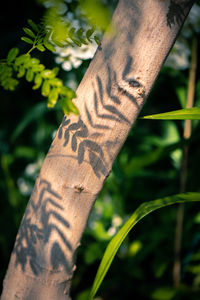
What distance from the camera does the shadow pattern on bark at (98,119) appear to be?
0.40 metres

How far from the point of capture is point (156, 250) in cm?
120

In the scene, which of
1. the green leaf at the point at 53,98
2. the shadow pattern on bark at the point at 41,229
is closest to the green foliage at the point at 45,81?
the green leaf at the point at 53,98

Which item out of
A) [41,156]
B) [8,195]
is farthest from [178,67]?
[8,195]

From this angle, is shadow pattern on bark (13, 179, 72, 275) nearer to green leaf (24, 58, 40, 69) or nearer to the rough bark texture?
the rough bark texture

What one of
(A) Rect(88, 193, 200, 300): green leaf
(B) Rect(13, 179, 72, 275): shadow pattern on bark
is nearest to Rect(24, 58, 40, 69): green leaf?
(B) Rect(13, 179, 72, 275): shadow pattern on bark

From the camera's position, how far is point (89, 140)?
0.41 m

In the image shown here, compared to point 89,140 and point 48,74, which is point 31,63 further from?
point 89,140

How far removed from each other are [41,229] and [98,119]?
0.21 meters

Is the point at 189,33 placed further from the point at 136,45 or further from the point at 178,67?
the point at 136,45

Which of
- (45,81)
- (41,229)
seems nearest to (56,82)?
(45,81)

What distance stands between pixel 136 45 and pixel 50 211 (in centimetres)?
29

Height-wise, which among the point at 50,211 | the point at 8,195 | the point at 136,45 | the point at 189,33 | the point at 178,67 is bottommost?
the point at 8,195

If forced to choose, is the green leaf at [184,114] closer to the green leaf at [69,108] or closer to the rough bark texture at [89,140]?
the rough bark texture at [89,140]

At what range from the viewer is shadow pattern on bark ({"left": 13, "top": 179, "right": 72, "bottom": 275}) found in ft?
1.44
